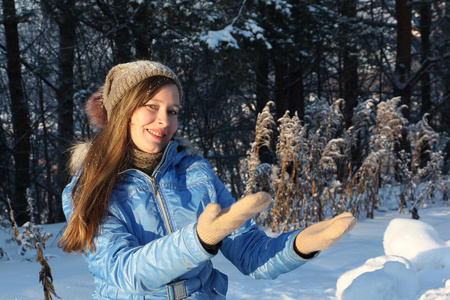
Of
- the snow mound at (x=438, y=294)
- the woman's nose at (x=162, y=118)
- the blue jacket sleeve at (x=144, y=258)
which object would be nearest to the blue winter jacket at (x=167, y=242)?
the blue jacket sleeve at (x=144, y=258)

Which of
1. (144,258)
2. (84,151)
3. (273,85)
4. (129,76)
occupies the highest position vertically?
(273,85)

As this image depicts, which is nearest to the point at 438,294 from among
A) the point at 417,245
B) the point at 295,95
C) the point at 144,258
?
the point at 417,245

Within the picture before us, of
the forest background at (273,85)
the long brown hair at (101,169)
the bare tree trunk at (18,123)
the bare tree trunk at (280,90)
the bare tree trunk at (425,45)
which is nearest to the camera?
the long brown hair at (101,169)

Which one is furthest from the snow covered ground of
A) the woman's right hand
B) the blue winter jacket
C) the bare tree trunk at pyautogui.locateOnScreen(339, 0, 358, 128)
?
the bare tree trunk at pyautogui.locateOnScreen(339, 0, 358, 128)

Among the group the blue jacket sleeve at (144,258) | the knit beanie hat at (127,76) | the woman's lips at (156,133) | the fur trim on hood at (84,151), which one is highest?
the knit beanie hat at (127,76)

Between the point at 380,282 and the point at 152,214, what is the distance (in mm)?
1461

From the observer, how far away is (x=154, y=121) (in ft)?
5.36

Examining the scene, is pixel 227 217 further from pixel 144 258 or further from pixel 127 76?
pixel 127 76

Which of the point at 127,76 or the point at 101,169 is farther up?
the point at 127,76

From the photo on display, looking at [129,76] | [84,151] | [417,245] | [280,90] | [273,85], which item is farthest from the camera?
[273,85]

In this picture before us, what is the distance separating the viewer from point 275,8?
735 centimetres

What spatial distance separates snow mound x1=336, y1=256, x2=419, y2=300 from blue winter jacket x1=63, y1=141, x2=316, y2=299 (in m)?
1.00

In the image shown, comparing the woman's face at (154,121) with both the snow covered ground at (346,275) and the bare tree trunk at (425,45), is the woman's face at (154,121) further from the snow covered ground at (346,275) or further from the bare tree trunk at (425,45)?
the bare tree trunk at (425,45)

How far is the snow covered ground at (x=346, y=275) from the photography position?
93.9 inches
